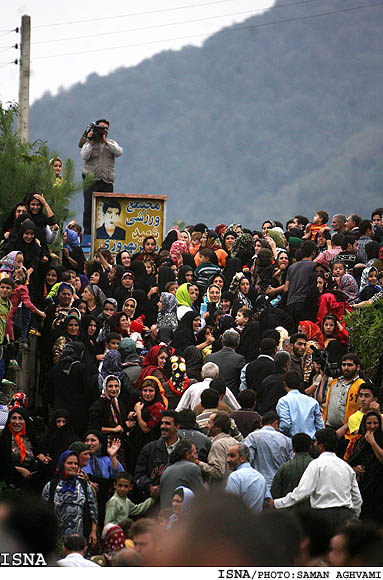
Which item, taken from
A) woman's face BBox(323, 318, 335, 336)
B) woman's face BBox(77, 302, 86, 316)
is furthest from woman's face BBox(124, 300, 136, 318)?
woman's face BBox(323, 318, 335, 336)

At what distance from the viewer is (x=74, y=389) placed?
11.1m

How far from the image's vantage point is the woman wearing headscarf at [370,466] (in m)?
9.25

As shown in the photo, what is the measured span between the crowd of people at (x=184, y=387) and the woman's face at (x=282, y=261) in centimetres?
3

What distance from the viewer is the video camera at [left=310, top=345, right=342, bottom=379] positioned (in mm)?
11117

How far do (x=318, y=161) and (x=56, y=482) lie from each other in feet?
486

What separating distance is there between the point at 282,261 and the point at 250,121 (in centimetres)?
16150

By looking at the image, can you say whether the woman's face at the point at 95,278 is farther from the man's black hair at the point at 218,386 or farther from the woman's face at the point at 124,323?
the man's black hair at the point at 218,386

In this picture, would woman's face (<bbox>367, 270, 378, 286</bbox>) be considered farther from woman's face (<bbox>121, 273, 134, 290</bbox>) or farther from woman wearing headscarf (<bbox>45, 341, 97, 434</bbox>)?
woman wearing headscarf (<bbox>45, 341, 97, 434</bbox>)

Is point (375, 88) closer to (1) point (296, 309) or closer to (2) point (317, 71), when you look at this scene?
(2) point (317, 71)

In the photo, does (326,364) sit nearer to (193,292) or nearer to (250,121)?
(193,292)

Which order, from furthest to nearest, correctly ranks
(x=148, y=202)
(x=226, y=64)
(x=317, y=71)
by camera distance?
1. (x=226, y=64)
2. (x=317, y=71)
3. (x=148, y=202)

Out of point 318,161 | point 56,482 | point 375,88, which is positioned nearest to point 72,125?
point 318,161

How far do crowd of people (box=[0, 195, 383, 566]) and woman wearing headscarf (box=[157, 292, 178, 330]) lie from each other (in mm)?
20

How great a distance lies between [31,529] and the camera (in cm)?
350
